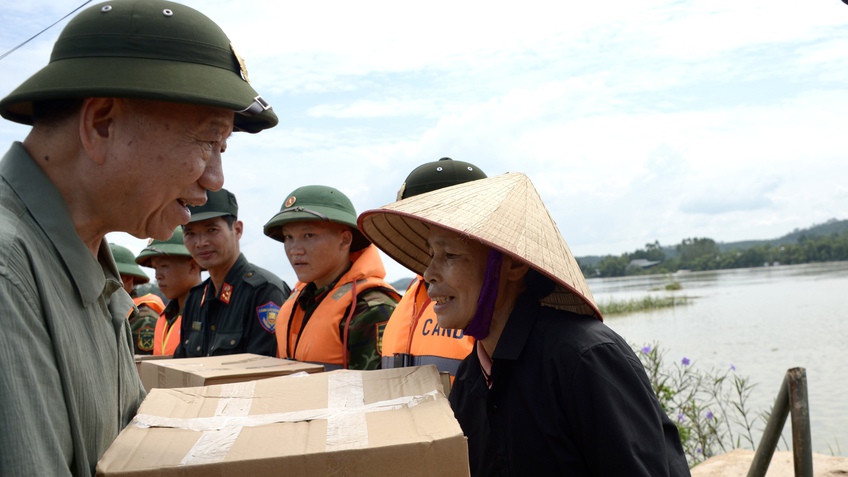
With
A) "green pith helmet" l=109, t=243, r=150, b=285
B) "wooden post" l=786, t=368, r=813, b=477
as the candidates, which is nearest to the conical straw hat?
"wooden post" l=786, t=368, r=813, b=477

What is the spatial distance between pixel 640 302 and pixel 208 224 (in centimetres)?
1743

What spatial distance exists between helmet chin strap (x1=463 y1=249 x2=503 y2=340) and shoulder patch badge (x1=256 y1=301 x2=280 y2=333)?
2497 millimetres

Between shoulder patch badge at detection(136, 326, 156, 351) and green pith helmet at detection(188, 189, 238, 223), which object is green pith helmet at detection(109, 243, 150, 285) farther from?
green pith helmet at detection(188, 189, 238, 223)

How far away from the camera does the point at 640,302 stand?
20719 millimetres

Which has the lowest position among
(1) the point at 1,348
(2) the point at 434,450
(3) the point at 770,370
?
(3) the point at 770,370

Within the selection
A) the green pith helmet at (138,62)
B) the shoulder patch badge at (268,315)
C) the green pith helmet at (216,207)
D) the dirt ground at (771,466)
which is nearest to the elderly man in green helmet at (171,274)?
the green pith helmet at (216,207)

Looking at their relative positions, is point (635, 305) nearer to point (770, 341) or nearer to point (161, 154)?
point (770, 341)

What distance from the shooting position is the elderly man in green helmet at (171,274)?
5934 millimetres

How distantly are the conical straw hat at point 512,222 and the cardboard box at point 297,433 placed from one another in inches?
18.7

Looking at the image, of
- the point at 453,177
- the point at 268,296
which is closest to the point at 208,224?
the point at 268,296

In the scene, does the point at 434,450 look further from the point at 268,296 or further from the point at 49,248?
the point at 268,296

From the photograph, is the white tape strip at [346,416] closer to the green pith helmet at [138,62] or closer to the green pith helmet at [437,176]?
the green pith helmet at [138,62]

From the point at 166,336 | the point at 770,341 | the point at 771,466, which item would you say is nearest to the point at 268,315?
the point at 166,336

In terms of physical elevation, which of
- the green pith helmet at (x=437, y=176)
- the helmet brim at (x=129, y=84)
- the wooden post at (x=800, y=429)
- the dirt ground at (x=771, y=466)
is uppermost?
the green pith helmet at (x=437, y=176)
